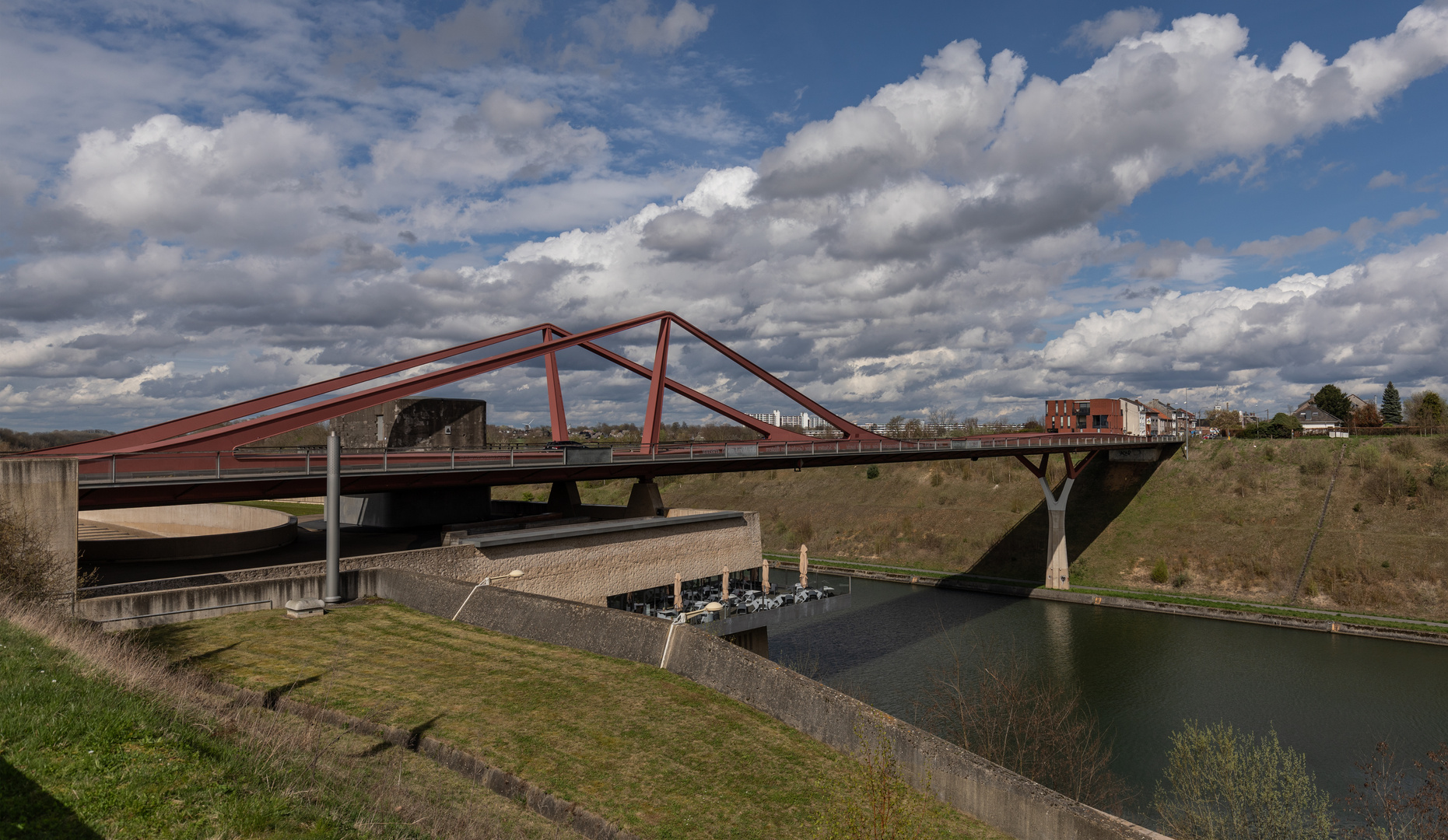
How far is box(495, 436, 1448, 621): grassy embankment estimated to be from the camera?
42250 mm

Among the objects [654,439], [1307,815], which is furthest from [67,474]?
[1307,815]

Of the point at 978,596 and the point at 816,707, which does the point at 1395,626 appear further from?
the point at 816,707

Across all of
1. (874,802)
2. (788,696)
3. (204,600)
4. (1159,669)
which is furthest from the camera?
(1159,669)

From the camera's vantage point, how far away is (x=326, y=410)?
978 inches

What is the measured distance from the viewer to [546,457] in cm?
2736

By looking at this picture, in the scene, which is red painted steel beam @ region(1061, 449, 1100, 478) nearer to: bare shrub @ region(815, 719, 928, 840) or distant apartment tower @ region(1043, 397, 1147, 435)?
distant apartment tower @ region(1043, 397, 1147, 435)

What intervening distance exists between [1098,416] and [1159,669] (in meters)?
35.9

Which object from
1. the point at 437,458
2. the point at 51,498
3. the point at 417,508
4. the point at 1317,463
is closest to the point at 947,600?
the point at 1317,463

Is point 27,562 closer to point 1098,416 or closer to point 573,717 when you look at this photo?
point 573,717

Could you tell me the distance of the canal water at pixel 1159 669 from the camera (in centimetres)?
2577

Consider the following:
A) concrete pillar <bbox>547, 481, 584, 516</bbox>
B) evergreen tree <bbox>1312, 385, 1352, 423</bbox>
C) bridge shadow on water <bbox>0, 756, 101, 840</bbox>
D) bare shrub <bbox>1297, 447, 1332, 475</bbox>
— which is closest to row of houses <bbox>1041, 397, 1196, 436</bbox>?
bare shrub <bbox>1297, 447, 1332, 475</bbox>

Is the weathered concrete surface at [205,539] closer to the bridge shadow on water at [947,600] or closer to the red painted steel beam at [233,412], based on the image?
the red painted steel beam at [233,412]

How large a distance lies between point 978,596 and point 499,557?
34.4 m

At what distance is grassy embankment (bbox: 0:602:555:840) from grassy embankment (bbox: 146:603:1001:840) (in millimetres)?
957
